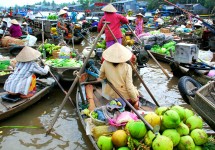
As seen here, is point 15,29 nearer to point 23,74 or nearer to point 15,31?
point 15,31

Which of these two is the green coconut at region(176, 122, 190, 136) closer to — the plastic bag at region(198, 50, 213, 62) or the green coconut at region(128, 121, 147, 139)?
the green coconut at region(128, 121, 147, 139)

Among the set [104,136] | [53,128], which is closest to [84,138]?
[53,128]

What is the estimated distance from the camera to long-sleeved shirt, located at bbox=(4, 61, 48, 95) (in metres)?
5.01

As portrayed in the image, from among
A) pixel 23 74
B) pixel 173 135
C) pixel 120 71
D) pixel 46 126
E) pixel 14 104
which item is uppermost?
pixel 120 71

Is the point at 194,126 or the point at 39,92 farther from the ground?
the point at 194,126

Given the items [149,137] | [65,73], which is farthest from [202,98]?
[65,73]

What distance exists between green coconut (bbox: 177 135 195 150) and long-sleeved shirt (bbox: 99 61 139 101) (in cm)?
140

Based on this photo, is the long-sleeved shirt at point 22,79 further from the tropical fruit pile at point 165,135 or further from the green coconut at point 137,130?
the green coconut at point 137,130

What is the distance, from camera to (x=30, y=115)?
17.7ft

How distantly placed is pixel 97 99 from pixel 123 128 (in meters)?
1.95

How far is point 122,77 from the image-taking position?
4.18 metres

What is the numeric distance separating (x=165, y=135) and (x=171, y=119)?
0.67 feet

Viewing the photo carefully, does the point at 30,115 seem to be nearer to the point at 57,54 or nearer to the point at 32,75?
the point at 32,75

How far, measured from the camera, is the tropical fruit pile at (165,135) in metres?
2.82
